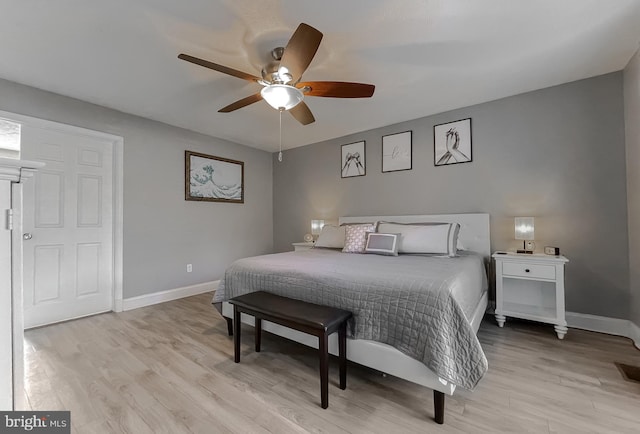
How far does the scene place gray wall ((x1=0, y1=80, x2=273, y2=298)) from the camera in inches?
113

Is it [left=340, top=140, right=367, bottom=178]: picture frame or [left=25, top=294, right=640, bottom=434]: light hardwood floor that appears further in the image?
[left=340, top=140, right=367, bottom=178]: picture frame

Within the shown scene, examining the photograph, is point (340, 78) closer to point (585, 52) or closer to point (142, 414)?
point (585, 52)

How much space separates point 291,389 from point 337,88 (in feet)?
6.94

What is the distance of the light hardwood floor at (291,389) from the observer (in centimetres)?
140

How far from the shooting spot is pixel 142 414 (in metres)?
1.47

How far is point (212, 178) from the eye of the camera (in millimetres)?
4137

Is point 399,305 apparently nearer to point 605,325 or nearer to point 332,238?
point 332,238

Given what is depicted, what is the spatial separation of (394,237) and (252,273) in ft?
4.94

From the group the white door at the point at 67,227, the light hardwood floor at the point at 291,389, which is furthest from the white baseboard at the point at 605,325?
the white door at the point at 67,227

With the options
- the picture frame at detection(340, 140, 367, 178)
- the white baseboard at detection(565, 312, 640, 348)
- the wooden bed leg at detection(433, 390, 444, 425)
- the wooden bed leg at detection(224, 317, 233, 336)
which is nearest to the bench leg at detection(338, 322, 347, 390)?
the wooden bed leg at detection(433, 390, 444, 425)

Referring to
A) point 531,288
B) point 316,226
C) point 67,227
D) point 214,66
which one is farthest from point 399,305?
point 67,227

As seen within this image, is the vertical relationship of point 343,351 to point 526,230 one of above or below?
below

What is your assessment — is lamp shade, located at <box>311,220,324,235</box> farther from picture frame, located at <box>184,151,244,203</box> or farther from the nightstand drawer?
the nightstand drawer

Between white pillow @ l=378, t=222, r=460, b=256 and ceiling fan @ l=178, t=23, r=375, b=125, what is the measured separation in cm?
151
